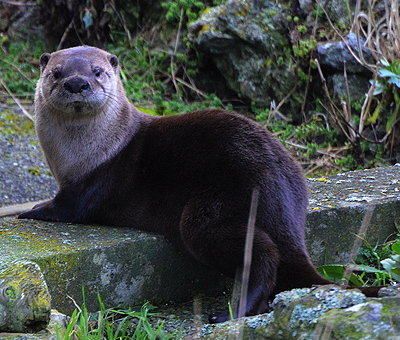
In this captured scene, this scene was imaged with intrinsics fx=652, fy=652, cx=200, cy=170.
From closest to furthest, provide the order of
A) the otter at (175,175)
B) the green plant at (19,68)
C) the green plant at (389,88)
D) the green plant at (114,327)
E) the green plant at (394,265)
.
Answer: the green plant at (114,327) < the otter at (175,175) < the green plant at (394,265) < the green plant at (389,88) < the green plant at (19,68)

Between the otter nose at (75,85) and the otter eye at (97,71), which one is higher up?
the otter eye at (97,71)

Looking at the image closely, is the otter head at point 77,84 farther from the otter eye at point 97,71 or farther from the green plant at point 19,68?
the green plant at point 19,68

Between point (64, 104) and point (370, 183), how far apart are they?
1.73 metres

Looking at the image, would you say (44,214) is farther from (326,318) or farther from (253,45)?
(253,45)

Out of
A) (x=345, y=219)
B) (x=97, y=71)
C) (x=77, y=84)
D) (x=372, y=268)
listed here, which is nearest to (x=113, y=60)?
(x=97, y=71)

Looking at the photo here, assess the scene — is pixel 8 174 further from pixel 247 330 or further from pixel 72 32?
pixel 247 330

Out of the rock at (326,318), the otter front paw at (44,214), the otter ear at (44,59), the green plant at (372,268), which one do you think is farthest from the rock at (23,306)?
the otter ear at (44,59)

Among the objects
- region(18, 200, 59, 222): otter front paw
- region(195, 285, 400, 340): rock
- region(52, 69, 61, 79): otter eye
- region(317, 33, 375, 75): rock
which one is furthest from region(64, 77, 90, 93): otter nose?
region(317, 33, 375, 75): rock

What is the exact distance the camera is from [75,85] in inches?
122

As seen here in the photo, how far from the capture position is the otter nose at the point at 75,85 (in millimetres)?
3090

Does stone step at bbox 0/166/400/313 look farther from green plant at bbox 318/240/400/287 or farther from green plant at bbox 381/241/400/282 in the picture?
green plant at bbox 381/241/400/282

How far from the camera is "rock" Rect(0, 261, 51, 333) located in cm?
203

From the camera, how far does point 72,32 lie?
7.15 m

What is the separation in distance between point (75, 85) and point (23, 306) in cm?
134
